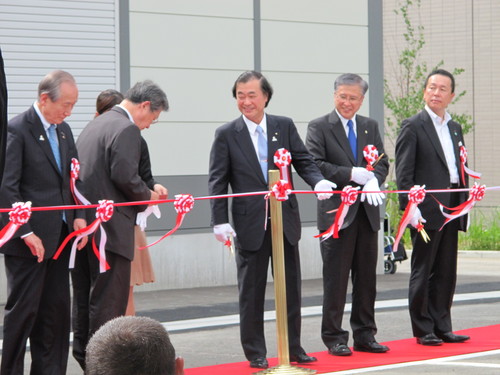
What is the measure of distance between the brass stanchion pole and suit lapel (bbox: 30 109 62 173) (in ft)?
5.52

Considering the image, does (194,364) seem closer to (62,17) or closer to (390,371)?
(390,371)

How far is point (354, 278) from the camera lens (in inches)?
344

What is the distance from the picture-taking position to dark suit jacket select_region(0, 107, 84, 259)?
673 centimetres

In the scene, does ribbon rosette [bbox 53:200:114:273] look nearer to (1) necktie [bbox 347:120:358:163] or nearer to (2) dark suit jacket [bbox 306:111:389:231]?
(2) dark suit jacket [bbox 306:111:389:231]

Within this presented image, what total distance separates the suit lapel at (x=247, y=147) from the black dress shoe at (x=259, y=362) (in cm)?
123

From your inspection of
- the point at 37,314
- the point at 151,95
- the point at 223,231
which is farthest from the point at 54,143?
the point at 223,231

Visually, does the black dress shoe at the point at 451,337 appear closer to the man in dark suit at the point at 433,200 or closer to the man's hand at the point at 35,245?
the man in dark suit at the point at 433,200

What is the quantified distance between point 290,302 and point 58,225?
1.98 m

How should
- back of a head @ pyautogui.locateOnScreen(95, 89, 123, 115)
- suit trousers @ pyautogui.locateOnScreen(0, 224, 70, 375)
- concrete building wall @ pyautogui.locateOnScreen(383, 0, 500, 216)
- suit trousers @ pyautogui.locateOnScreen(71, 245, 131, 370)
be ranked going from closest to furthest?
suit trousers @ pyautogui.locateOnScreen(0, 224, 70, 375) < suit trousers @ pyautogui.locateOnScreen(71, 245, 131, 370) < back of a head @ pyautogui.locateOnScreen(95, 89, 123, 115) < concrete building wall @ pyautogui.locateOnScreen(383, 0, 500, 216)

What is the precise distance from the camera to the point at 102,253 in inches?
288

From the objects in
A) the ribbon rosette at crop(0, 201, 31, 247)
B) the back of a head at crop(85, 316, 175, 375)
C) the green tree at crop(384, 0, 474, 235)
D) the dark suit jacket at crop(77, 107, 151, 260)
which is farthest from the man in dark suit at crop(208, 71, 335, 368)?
the green tree at crop(384, 0, 474, 235)

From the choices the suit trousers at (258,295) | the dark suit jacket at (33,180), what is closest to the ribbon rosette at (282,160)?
the suit trousers at (258,295)

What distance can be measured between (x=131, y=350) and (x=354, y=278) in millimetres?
6047

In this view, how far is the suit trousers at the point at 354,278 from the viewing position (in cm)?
855
